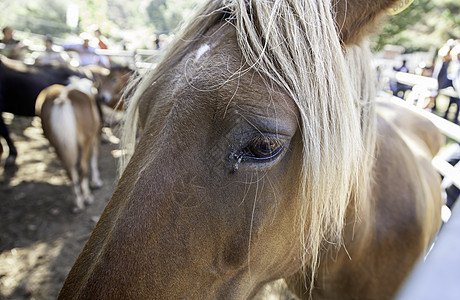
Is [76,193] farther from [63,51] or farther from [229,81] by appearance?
[63,51]

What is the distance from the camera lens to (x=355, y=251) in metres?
1.47

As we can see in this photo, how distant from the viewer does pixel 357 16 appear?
3.23 ft

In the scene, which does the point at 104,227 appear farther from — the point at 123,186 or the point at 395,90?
the point at 395,90

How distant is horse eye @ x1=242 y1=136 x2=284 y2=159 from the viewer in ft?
2.85

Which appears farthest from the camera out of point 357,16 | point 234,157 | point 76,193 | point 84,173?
point 84,173

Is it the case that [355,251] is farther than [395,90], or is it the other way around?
[395,90]

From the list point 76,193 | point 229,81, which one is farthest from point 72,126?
point 229,81

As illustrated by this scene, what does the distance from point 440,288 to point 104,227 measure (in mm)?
839

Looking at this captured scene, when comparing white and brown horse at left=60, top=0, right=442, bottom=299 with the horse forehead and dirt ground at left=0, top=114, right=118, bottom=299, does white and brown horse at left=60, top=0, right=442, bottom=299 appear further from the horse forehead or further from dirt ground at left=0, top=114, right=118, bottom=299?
dirt ground at left=0, top=114, right=118, bottom=299

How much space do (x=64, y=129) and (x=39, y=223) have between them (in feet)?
4.64

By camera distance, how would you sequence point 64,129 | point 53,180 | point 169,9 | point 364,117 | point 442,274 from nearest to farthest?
1. point 442,274
2. point 364,117
3. point 169,9
4. point 64,129
5. point 53,180

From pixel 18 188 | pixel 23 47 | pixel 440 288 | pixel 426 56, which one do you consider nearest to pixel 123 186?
pixel 440 288

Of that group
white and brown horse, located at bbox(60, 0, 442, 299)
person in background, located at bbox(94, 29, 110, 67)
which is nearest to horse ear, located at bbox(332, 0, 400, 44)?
white and brown horse, located at bbox(60, 0, 442, 299)

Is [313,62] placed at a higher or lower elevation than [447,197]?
higher
